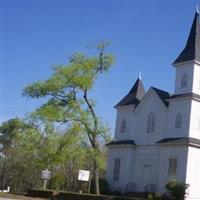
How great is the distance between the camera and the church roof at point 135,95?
2172 inches

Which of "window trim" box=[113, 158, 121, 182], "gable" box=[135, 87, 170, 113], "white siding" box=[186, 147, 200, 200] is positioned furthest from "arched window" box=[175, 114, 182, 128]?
"window trim" box=[113, 158, 121, 182]

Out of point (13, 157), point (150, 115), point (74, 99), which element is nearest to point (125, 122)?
point (150, 115)

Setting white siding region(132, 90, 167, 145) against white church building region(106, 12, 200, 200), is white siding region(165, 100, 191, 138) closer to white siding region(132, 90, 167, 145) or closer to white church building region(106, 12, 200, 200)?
white church building region(106, 12, 200, 200)

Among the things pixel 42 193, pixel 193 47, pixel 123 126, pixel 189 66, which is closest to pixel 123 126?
pixel 123 126

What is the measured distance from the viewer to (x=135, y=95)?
56.0 meters

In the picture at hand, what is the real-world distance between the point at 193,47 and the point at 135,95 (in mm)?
9698

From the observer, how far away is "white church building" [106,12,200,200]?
45688 mm

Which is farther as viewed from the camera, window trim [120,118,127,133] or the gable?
window trim [120,118,127,133]

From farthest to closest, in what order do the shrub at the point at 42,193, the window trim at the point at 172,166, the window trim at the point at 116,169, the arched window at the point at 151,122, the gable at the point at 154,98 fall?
the window trim at the point at 116,169 < the arched window at the point at 151,122 < the gable at the point at 154,98 < the window trim at the point at 172,166 < the shrub at the point at 42,193

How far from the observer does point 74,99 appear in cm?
5019

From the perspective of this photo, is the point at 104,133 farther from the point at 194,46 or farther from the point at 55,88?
the point at 194,46

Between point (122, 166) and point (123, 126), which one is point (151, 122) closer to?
point (123, 126)

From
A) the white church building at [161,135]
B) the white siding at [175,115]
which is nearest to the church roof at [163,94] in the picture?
the white church building at [161,135]

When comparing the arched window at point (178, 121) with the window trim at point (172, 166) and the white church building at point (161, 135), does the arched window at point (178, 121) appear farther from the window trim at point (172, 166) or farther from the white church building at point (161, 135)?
the window trim at point (172, 166)
